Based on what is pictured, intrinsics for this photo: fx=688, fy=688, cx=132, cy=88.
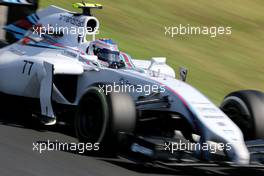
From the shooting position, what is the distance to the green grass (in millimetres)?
14781

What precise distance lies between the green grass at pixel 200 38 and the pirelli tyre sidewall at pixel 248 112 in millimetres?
3922

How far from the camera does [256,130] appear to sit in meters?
8.16

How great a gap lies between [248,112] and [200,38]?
30.6 ft

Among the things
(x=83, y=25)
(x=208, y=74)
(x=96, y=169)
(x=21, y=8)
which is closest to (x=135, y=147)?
(x=96, y=169)

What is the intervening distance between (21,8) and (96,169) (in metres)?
6.32

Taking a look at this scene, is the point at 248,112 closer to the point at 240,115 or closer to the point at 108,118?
the point at 240,115

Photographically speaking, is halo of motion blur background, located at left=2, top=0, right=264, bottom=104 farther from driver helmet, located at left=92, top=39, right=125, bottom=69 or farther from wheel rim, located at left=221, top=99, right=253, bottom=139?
driver helmet, located at left=92, top=39, right=125, bottom=69

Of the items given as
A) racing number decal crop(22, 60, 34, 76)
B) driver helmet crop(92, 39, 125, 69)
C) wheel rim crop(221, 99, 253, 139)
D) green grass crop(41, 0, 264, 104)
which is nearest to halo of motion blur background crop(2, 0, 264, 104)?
green grass crop(41, 0, 264, 104)

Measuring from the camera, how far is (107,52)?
9.14 metres

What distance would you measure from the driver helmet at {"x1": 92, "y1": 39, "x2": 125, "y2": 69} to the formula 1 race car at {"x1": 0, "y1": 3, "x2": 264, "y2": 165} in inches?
0.5

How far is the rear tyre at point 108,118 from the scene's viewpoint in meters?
7.51

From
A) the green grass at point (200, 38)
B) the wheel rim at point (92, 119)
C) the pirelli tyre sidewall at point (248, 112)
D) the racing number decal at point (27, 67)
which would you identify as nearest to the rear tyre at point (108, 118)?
the wheel rim at point (92, 119)

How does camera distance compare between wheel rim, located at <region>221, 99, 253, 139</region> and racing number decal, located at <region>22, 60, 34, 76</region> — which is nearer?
wheel rim, located at <region>221, 99, 253, 139</region>

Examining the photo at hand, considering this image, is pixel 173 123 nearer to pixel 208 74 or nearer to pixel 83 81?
pixel 83 81
